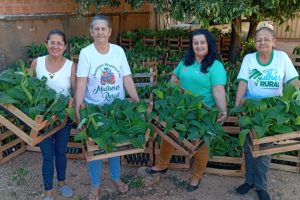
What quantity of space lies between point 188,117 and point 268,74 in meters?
0.80

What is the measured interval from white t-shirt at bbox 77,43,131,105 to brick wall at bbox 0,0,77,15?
3168 mm

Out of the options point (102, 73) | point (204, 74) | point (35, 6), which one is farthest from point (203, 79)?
point (35, 6)

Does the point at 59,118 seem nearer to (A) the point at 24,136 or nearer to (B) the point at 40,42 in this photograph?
(A) the point at 24,136

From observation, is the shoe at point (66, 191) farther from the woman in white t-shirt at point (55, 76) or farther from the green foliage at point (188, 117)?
the green foliage at point (188, 117)

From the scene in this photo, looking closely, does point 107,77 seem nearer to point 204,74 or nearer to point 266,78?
point 204,74

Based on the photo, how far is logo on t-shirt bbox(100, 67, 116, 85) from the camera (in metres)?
3.13

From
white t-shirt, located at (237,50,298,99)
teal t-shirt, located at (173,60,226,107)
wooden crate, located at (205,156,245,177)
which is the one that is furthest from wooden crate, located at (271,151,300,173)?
teal t-shirt, located at (173,60,226,107)

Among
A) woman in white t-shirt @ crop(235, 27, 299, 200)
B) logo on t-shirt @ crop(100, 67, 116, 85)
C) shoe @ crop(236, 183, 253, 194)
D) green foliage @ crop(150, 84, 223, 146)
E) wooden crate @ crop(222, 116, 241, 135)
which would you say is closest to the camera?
green foliage @ crop(150, 84, 223, 146)

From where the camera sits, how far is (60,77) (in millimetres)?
3227

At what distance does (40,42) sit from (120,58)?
12.7 feet

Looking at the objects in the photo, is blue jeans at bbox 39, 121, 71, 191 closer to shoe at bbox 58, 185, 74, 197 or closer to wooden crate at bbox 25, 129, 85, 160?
shoe at bbox 58, 185, 74, 197

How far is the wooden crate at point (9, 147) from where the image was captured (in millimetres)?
4168

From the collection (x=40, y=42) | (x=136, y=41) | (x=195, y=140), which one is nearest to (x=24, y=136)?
(x=195, y=140)

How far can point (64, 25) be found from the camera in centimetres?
732
